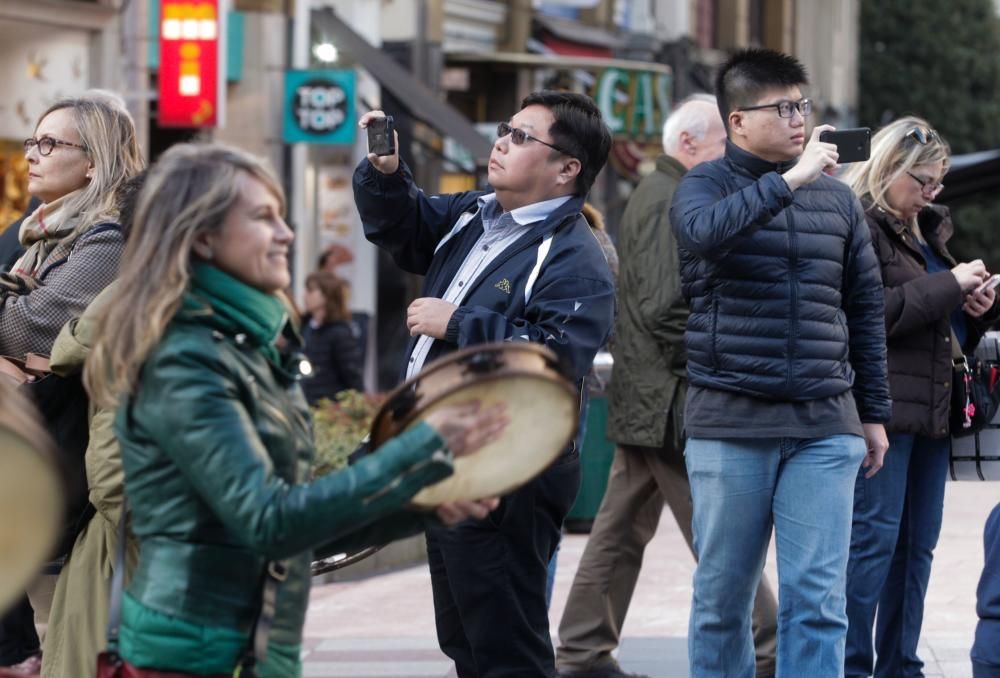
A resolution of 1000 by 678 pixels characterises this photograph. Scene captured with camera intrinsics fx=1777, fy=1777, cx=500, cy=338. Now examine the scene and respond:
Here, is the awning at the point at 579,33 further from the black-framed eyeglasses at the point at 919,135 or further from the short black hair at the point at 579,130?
the short black hair at the point at 579,130

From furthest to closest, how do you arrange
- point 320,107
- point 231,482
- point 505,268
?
point 320,107
point 505,268
point 231,482

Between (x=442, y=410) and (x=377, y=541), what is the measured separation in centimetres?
43

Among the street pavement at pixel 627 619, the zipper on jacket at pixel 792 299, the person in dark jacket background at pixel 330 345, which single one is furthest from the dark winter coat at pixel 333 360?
the zipper on jacket at pixel 792 299

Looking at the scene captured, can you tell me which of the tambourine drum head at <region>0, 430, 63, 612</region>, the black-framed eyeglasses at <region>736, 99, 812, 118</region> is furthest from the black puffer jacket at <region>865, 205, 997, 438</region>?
the tambourine drum head at <region>0, 430, 63, 612</region>

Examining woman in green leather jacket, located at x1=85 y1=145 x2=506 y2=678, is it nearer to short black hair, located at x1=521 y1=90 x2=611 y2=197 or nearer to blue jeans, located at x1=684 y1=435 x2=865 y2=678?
short black hair, located at x1=521 y1=90 x2=611 y2=197

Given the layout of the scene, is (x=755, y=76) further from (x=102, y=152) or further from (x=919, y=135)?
(x=102, y=152)

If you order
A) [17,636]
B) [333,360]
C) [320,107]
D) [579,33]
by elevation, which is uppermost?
[579,33]

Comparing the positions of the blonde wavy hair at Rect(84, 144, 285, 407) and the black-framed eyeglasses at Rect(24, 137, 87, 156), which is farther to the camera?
the black-framed eyeglasses at Rect(24, 137, 87, 156)

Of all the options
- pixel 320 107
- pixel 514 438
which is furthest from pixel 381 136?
pixel 320 107

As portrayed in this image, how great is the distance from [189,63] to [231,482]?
40.1ft

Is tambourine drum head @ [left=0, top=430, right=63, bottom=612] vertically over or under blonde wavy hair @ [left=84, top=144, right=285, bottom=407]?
under

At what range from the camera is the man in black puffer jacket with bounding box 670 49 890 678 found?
16.3 ft

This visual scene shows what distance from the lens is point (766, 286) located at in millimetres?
4965

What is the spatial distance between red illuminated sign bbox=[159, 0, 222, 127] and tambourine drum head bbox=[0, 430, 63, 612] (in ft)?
40.0
